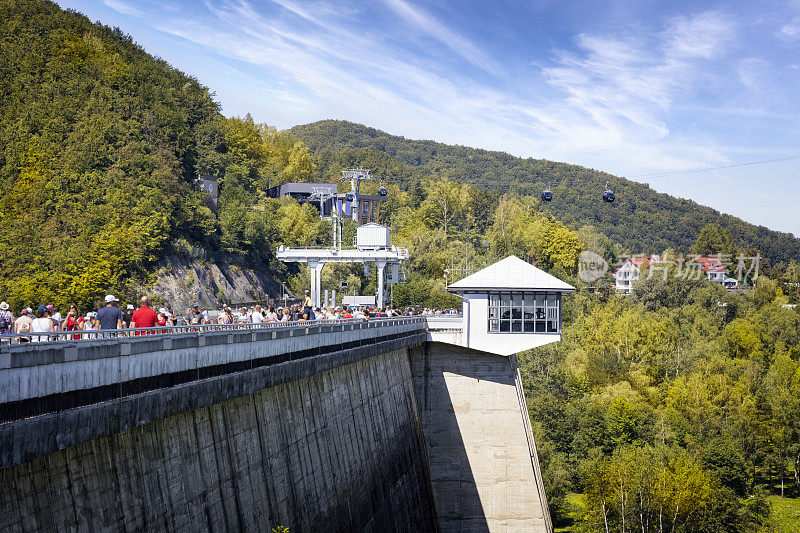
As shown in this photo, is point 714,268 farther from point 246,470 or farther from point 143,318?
point 143,318

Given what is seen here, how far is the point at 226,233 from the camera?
238 ft

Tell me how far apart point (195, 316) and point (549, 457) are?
41.9 meters

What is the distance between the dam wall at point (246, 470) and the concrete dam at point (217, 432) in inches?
1.1

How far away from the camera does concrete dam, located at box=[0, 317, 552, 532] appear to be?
9281 millimetres

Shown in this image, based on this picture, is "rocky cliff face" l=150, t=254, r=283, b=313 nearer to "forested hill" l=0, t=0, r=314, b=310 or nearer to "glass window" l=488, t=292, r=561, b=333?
"forested hill" l=0, t=0, r=314, b=310

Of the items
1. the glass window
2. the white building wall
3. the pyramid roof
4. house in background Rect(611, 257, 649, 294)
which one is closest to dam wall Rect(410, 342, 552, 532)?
the white building wall

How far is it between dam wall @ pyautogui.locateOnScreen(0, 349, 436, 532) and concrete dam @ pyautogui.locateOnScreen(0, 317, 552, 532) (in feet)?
0.09

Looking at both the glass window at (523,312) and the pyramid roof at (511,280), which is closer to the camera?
the pyramid roof at (511,280)

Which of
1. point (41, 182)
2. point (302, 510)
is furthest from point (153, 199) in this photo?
point (302, 510)

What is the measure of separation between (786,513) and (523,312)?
34.4m

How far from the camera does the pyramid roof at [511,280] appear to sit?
36.4m

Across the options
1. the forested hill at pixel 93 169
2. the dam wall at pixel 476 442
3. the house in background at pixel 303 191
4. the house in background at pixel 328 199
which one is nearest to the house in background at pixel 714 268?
the house in background at pixel 328 199

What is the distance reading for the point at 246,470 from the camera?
1459 centimetres

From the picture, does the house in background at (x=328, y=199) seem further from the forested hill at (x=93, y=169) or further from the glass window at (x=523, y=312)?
the glass window at (x=523, y=312)
